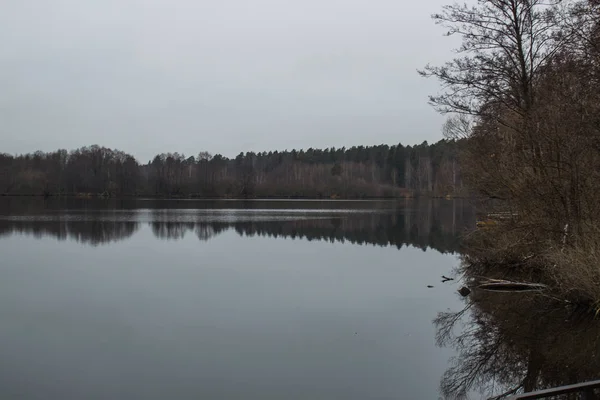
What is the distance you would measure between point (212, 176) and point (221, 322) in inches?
4194

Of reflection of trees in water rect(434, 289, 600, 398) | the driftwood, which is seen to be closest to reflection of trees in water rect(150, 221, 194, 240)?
the driftwood

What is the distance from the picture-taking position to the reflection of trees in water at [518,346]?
7.61 m

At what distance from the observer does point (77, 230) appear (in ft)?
107

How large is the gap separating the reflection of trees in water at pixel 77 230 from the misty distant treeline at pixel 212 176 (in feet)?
244

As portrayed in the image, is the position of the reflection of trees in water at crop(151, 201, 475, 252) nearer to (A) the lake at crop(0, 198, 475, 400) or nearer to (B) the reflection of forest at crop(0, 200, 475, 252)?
(B) the reflection of forest at crop(0, 200, 475, 252)

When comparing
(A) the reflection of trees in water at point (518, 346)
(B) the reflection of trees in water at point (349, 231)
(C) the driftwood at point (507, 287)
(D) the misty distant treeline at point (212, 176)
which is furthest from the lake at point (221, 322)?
(D) the misty distant treeline at point (212, 176)

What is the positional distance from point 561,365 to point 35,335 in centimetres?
968

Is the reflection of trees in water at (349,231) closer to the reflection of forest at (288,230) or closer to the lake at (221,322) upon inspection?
the reflection of forest at (288,230)

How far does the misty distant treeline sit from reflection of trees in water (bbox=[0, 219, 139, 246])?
74241 mm

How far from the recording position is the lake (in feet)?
26.1

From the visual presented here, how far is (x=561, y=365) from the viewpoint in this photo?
793 centimetres

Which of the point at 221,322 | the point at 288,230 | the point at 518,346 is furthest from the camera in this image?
the point at 288,230

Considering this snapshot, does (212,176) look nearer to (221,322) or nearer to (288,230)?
(288,230)

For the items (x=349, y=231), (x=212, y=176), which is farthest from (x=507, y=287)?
(x=212, y=176)
